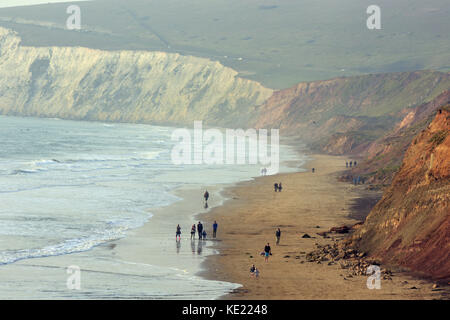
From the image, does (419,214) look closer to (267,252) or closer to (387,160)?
(267,252)

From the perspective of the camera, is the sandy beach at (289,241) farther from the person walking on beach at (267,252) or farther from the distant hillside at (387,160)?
the distant hillside at (387,160)

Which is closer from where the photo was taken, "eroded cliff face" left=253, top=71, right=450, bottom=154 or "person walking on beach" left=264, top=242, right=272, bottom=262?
"person walking on beach" left=264, top=242, right=272, bottom=262

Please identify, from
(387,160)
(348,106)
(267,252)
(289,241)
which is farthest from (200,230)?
(348,106)

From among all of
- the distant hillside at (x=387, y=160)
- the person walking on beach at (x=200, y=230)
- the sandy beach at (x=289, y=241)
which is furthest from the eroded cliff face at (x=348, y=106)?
the person walking on beach at (x=200, y=230)

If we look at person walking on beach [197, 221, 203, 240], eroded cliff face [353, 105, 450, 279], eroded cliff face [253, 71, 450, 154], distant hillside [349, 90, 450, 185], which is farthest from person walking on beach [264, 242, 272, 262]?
eroded cliff face [253, 71, 450, 154]

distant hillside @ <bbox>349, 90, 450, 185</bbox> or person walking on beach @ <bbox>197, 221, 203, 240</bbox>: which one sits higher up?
distant hillside @ <bbox>349, 90, 450, 185</bbox>

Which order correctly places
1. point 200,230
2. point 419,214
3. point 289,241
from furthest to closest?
point 200,230 → point 289,241 → point 419,214

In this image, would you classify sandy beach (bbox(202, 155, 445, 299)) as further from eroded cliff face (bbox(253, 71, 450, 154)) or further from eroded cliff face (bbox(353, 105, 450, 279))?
eroded cliff face (bbox(253, 71, 450, 154))
